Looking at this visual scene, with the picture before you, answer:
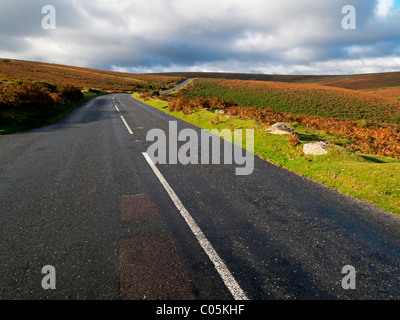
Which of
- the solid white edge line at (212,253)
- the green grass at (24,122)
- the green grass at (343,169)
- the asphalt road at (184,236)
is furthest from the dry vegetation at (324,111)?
the green grass at (24,122)

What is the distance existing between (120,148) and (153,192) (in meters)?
4.62

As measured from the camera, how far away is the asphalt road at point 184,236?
2873 millimetres

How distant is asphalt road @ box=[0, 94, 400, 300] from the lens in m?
2.87

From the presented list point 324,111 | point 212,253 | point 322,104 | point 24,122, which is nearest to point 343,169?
point 212,253

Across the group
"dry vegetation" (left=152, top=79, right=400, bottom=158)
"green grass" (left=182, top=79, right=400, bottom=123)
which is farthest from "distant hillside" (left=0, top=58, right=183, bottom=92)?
"green grass" (left=182, top=79, right=400, bottom=123)

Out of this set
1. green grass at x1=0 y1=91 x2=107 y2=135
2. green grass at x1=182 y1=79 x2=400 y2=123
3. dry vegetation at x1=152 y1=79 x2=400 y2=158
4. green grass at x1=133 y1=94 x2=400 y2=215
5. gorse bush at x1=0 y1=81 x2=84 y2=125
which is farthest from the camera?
green grass at x1=182 y1=79 x2=400 y2=123

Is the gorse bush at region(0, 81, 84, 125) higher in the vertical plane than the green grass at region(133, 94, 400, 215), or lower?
higher

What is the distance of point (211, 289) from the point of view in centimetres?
283

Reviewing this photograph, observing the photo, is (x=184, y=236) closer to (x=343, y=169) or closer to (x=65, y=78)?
(x=343, y=169)

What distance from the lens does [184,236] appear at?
3.83 meters

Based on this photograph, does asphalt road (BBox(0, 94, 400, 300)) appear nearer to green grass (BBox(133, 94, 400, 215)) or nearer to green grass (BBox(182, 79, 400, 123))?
green grass (BBox(133, 94, 400, 215))

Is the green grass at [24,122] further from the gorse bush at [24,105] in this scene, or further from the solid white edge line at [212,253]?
the solid white edge line at [212,253]

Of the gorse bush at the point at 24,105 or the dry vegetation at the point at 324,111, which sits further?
the gorse bush at the point at 24,105
